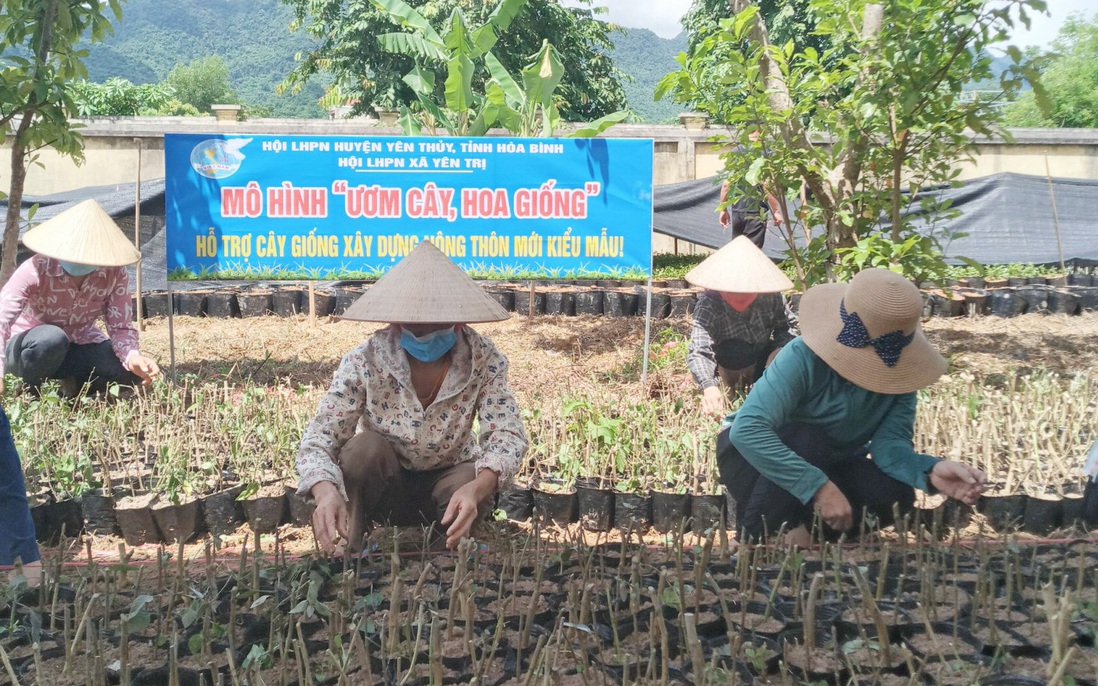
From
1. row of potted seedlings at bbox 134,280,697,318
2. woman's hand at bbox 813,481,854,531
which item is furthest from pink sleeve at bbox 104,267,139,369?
row of potted seedlings at bbox 134,280,697,318

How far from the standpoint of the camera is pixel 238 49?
15412 cm

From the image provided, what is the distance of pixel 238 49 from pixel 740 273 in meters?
165

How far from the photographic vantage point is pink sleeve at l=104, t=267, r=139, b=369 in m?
4.50

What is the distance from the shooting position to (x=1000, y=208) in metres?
9.96

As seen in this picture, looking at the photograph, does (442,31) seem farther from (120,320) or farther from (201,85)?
(201,85)

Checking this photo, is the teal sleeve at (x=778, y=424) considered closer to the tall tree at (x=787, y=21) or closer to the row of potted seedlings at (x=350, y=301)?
the row of potted seedlings at (x=350, y=301)

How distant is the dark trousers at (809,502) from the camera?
2848 millimetres

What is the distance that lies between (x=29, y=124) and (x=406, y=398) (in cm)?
296

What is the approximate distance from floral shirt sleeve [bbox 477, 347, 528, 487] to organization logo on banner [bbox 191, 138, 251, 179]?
3.06 m

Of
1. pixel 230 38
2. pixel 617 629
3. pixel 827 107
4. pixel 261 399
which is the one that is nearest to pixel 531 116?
pixel 827 107

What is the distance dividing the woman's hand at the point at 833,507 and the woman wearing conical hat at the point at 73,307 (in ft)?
9.91

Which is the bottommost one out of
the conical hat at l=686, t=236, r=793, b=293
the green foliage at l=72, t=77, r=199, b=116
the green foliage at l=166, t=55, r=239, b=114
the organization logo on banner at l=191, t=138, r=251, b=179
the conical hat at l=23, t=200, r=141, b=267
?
the conical hat at l=686, t=236, r=793, b=293

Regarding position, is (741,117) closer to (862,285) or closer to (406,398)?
(862,285)

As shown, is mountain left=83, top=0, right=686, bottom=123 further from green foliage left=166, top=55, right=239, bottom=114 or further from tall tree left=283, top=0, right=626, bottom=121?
tall tree left=283, top=0, right=626, bottom=121
